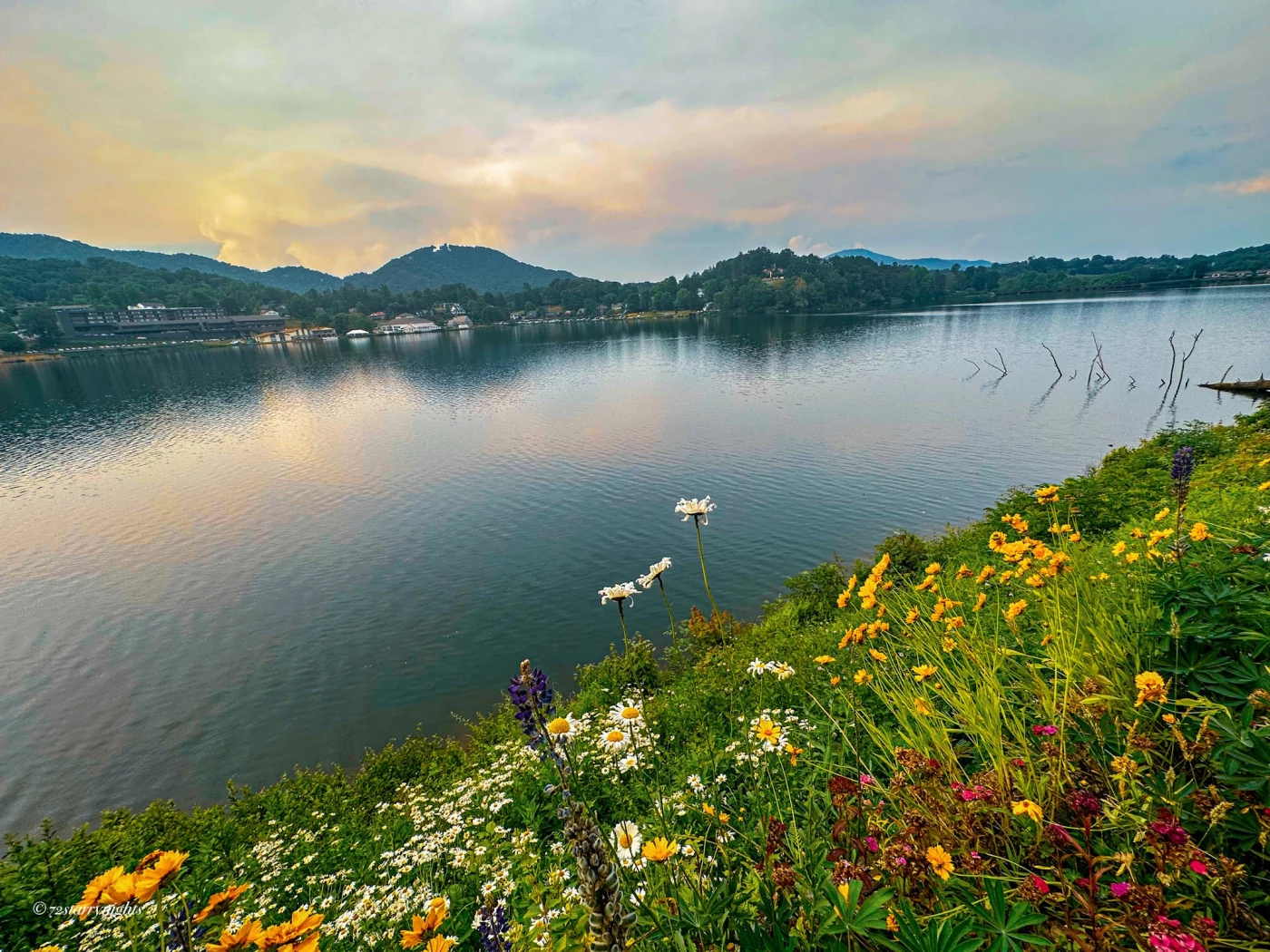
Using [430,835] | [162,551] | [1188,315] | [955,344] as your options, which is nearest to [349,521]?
[162,551]

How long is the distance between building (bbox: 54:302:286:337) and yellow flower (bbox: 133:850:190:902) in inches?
8243

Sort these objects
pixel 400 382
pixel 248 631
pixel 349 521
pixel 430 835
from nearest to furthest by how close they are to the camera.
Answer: pixel 430 835 < pixel 248 631 < pixel 349 521 < pixel 400 382

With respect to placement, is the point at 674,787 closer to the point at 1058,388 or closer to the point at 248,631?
the point at 248,631

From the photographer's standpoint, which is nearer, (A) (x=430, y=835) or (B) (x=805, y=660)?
(A) (x=430, y=835)

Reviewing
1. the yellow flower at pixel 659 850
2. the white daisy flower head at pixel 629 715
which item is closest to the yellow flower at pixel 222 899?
the yellow flower at pixel 659 850

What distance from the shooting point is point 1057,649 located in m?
3.18

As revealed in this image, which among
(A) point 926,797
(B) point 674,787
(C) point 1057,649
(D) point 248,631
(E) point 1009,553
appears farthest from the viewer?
(D) point 248,631

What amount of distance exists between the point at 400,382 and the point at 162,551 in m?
53.1

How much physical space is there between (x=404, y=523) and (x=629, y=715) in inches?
955

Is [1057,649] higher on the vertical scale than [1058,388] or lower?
higher

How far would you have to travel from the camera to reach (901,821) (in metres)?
2.36

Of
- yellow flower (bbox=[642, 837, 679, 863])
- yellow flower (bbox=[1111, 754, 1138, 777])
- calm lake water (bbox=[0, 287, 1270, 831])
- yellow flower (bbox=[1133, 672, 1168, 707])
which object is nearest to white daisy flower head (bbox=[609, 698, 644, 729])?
yellow flower (bbox=[642, 837, 679, 863])

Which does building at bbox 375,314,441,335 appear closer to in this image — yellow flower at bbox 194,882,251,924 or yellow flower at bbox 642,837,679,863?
yellow flower at bbox 194,882,251,924

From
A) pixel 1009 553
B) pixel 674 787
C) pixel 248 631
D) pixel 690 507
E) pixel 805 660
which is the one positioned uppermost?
pixel 1009 553
